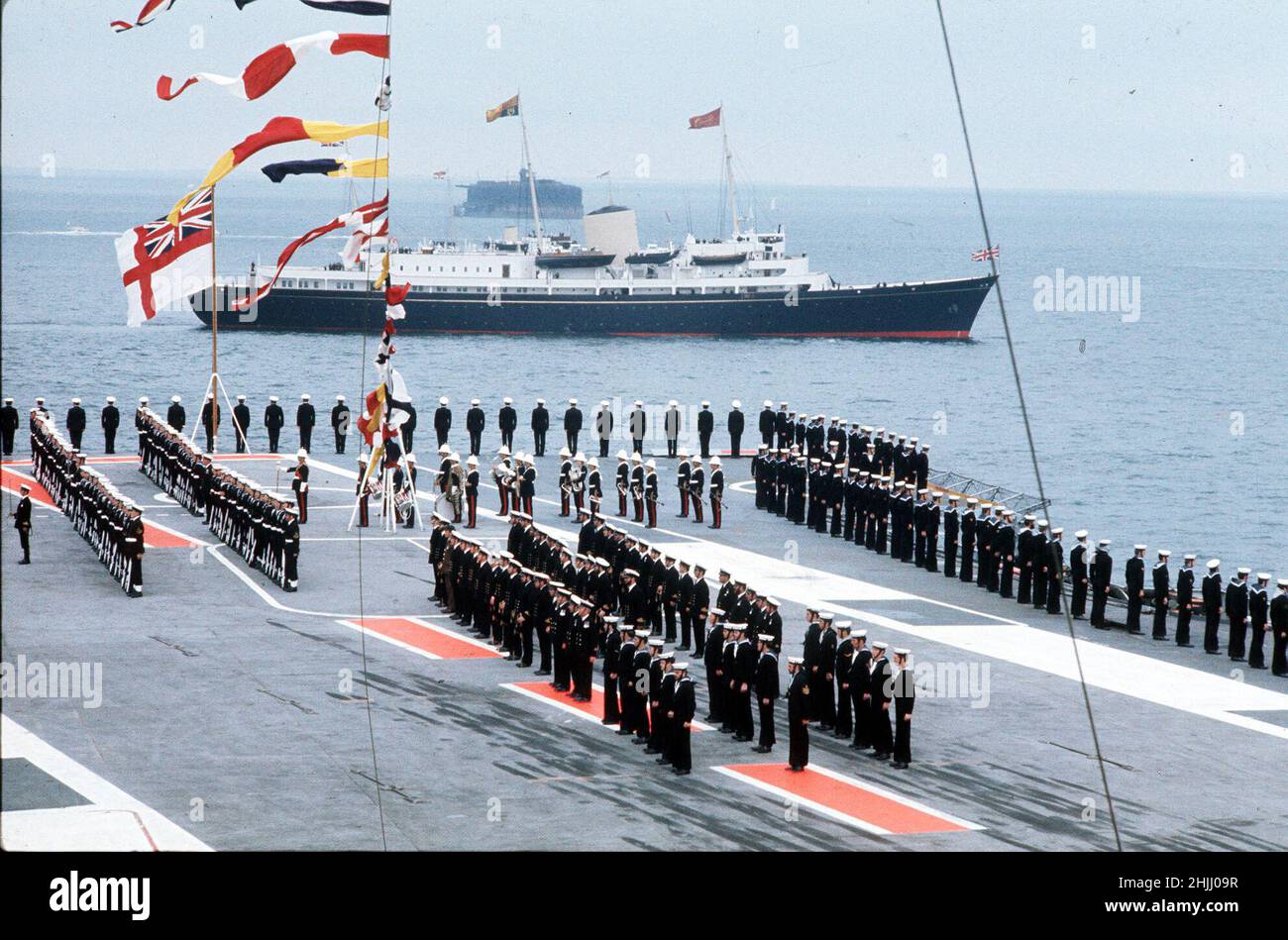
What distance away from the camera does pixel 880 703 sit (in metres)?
19.9

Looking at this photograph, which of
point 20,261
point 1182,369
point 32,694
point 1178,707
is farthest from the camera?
point 20,261

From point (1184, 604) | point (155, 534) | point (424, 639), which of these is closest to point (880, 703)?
point (424, 639)

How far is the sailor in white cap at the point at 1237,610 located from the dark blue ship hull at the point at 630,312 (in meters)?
78.4

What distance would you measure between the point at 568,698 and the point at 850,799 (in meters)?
5.08

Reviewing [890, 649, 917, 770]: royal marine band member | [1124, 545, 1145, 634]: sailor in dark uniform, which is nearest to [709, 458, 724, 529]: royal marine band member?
[1124, 545, 1145, 634]: sailor in dark uniform

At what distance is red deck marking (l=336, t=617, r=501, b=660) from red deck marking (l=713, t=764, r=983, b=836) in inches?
255

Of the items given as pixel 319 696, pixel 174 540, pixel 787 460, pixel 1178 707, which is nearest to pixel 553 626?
pixel 319 696

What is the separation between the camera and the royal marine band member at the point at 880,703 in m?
19.8

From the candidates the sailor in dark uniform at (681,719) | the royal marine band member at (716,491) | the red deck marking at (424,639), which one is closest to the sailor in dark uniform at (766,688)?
the sailor in dark uniform at (681,719)

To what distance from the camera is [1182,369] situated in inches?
4277

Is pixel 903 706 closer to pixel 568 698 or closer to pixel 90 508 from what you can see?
pixel 568 698

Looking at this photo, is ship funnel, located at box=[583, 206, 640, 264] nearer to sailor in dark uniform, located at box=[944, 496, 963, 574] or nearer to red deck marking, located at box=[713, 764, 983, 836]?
sailor in dark uniform, located at box=[944, 496, 963, 574]

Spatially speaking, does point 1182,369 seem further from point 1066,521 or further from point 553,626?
point 553,626

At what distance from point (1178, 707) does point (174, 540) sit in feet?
59.7
